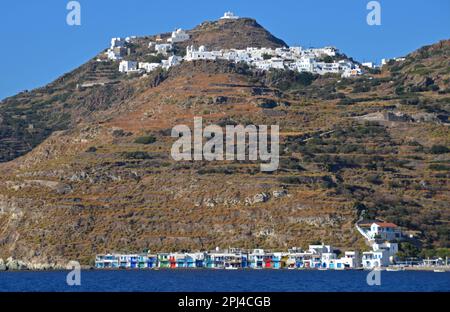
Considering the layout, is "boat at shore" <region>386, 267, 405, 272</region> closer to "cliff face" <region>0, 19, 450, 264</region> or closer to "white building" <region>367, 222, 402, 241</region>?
"white building" <region>367, 222, 402, 241</region>

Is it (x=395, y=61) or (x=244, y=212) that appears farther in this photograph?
(x=395, y=61)

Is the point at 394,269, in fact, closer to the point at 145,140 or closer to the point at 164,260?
the point at 164,260

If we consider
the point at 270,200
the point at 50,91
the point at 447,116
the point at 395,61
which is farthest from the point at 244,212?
the point at 50,91

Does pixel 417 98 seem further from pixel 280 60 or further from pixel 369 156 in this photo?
pixel 280 60

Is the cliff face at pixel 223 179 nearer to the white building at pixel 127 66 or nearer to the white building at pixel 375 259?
the white building at pixel 375 259

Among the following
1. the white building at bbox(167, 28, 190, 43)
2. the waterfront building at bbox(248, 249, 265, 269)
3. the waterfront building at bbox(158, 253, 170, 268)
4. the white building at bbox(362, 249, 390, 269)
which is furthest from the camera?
the white building at bbox(167, 28, 190, 43)

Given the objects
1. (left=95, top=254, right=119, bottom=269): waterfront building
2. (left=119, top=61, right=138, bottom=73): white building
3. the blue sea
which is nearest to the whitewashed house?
the blue sea

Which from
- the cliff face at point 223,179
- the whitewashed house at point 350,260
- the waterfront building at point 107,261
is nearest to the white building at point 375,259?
the whitewashed house at point 350,260
